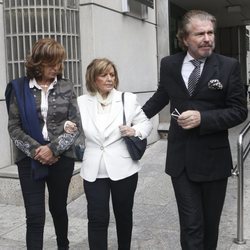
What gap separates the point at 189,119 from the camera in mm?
2961

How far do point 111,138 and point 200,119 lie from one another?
0.74m

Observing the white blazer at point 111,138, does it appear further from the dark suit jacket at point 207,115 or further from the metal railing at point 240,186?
the metal railing at point 240,186

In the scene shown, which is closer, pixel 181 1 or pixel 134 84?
pixel 134 84

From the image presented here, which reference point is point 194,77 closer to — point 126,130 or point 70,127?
point 126,130

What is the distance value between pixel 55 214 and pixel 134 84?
197 inches

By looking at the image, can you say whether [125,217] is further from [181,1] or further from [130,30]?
[181,1]

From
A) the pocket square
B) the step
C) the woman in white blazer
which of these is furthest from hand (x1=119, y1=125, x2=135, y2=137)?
the step

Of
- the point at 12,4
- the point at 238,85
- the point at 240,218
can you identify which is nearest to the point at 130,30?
the point at 12,4

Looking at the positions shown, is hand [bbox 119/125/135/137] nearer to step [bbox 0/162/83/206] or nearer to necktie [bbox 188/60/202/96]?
necktie [bbox 188/60/202/96]

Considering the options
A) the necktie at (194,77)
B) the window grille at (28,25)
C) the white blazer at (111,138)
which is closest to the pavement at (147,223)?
the white blazer at (111,138)

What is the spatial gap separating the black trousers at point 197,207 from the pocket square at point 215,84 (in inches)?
24.5

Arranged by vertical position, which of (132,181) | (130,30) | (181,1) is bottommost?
(132,181)

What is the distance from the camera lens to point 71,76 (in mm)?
6535

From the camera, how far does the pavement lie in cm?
430
